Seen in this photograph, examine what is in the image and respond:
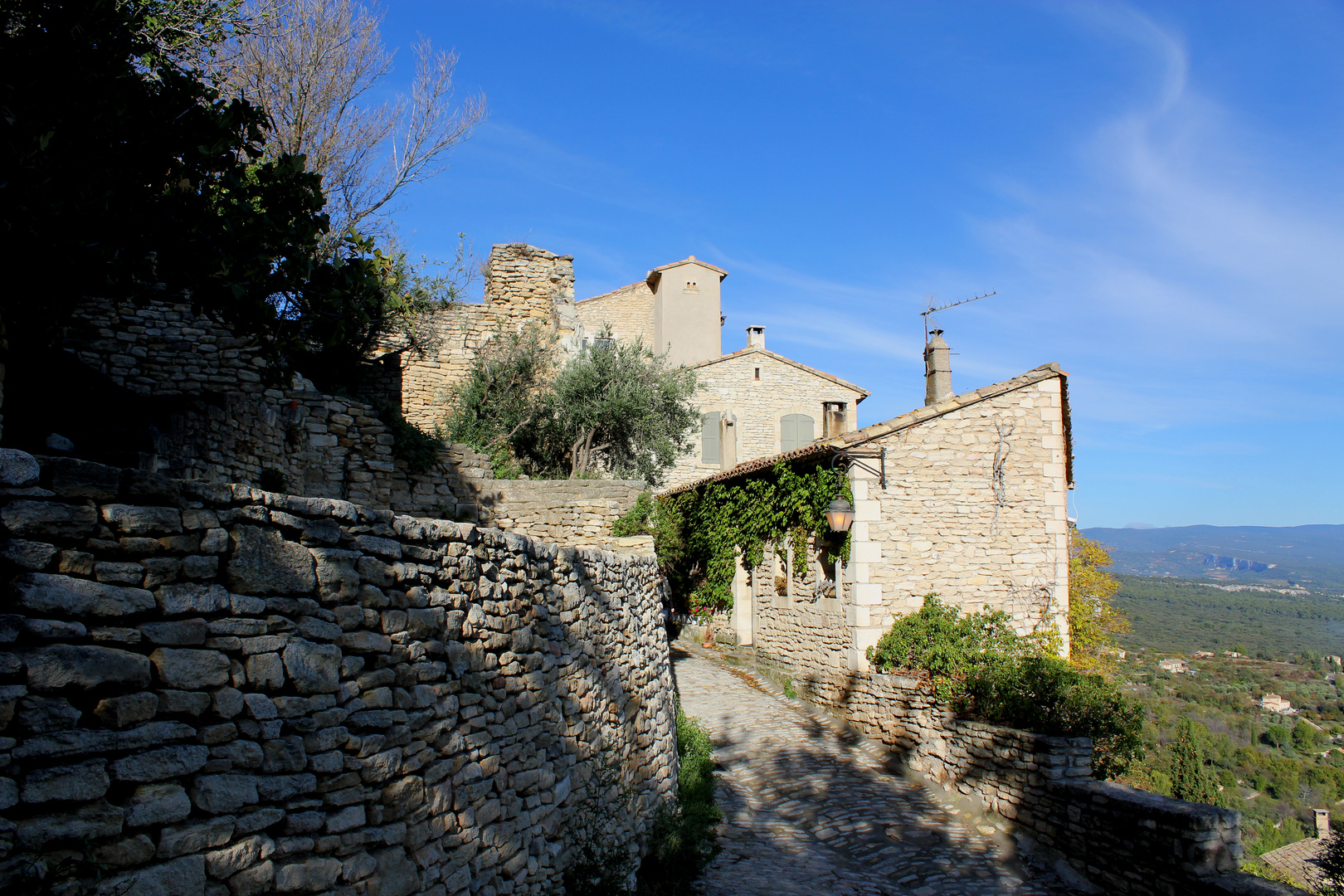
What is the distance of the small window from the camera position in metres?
28.8

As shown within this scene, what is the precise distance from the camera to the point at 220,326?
35.3 ft

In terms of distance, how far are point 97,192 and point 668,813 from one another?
24.0 feet


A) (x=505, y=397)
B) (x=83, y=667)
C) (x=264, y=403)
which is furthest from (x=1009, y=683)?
(x=505, y=397)

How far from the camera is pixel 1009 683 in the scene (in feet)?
34.9

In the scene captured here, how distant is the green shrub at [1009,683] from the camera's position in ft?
32.8

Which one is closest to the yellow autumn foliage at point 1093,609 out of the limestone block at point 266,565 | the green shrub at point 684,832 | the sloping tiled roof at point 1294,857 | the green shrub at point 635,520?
the sloping tiled roof at point 1294,857

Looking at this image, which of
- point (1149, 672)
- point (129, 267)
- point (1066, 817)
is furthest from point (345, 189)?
point (1149, 672)

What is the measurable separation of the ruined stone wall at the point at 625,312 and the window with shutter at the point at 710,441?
4.61 meters

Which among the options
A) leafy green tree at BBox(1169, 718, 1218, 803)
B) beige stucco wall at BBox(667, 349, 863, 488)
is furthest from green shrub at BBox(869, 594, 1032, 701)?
beige stucco wall at BBox(667, 349, 863, 488)

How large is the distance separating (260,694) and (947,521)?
42.0ft

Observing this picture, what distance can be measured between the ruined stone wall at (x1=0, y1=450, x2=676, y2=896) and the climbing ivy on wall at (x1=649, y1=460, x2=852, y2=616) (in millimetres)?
8652

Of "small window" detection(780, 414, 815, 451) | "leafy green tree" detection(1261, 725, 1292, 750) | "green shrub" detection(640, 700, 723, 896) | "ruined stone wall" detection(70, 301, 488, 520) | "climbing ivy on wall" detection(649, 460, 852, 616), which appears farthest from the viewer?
"leafy green tree" detection(1261, 725, 1292, 750)

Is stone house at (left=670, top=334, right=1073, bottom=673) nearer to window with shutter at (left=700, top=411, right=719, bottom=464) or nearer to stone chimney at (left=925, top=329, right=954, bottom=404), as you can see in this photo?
stone chimney at (left=925, top=329, right=954, bottom=404)

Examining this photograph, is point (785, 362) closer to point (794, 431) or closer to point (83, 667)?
point (794, 431)
